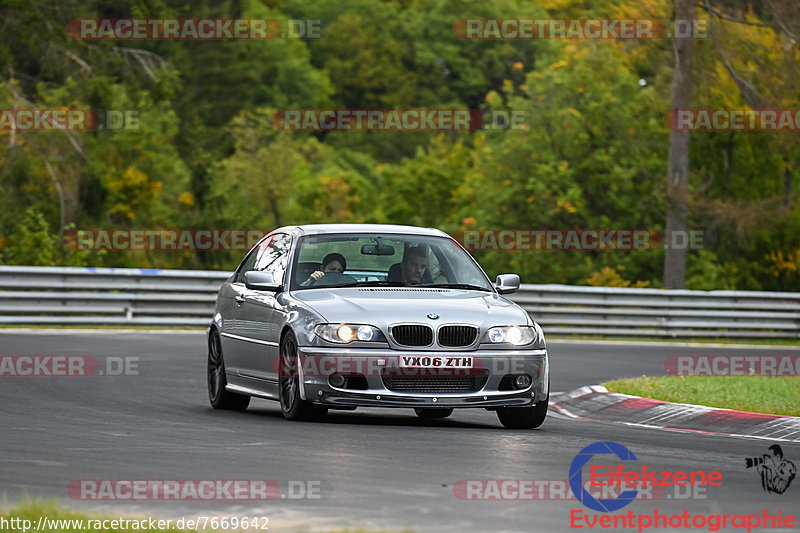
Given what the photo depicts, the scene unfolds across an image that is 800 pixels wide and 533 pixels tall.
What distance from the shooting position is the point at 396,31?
367 feet

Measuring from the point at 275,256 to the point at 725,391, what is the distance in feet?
17.3

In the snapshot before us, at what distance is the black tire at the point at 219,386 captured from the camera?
14422 mm

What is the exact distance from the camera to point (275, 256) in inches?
562

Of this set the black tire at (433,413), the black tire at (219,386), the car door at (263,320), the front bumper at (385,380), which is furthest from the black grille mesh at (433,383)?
the black tire at (219,386)

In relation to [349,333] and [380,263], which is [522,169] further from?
[349,333]

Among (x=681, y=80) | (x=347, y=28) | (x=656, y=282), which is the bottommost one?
(x=656, y=282)

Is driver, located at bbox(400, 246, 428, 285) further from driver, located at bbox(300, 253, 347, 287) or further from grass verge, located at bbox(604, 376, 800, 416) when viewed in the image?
grass verge, located at bbox(604, 376, 800, 416)

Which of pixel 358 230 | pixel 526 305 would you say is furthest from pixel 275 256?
pixel 526 305

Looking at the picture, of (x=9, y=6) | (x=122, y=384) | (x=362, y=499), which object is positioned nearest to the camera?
(x=362, y=499)

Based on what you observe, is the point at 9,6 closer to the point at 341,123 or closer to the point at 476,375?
the point at 476,375

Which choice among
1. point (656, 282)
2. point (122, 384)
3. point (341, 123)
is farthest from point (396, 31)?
point (122, 384)

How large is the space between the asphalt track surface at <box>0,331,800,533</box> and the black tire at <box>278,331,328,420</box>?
0.47ft

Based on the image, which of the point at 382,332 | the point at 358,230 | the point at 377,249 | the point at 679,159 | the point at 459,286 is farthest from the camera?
the point at 679,159

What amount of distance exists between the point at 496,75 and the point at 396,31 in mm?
8894
